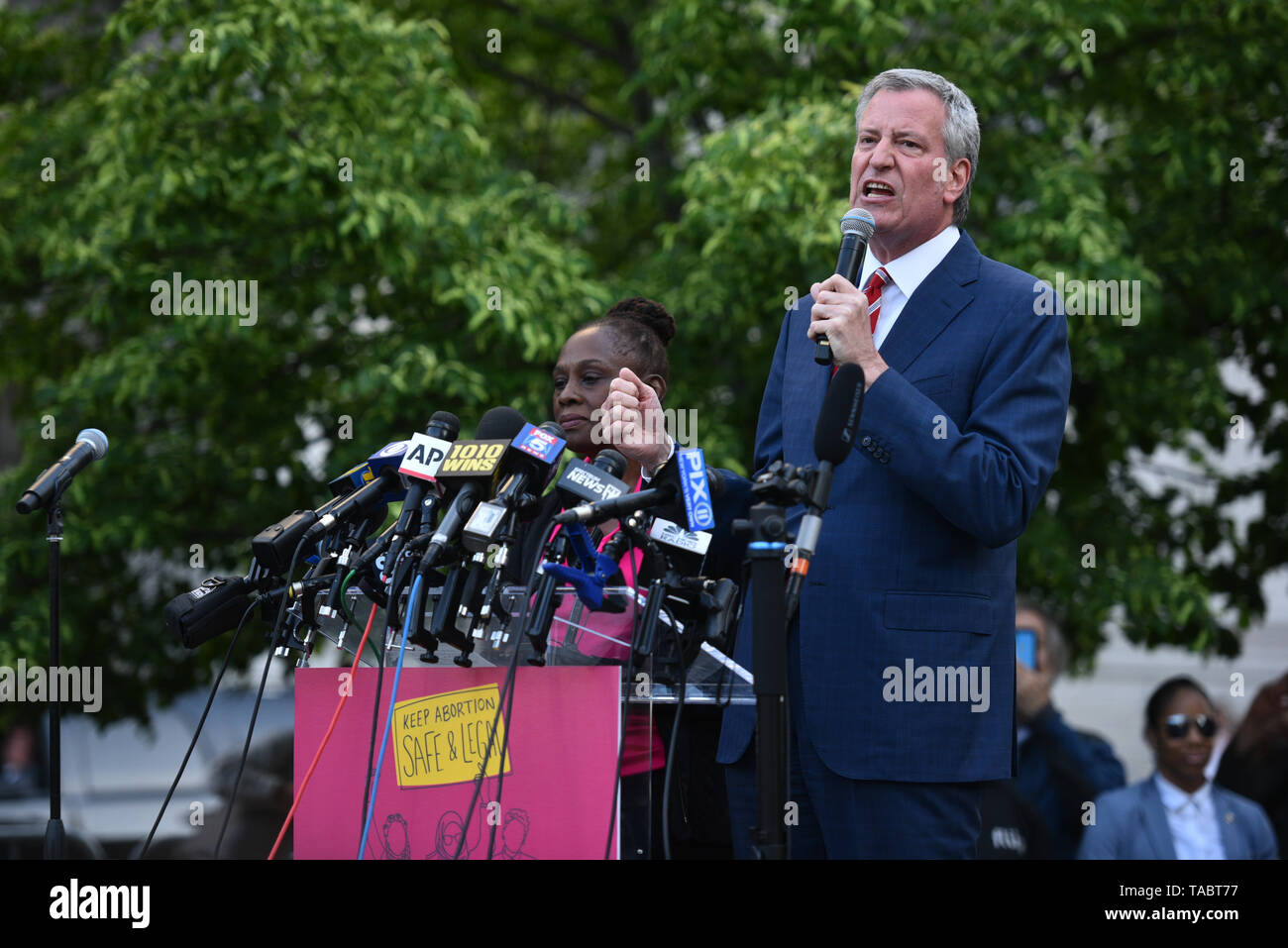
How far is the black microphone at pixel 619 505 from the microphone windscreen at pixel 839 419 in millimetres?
327

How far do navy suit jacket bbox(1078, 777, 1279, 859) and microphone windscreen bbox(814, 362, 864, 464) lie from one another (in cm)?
377

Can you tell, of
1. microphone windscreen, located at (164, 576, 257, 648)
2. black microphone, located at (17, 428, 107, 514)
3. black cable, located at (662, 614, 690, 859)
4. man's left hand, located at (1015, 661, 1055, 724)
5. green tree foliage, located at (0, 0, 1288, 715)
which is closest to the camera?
black cable, located at (662, 614, 690, 859)

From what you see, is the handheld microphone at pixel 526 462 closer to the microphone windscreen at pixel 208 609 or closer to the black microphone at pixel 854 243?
the black microphone at pixel 854 243

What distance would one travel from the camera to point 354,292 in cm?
→ 700

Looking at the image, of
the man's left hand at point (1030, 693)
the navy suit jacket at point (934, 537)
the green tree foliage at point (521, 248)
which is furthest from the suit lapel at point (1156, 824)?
the navy suit jacket at point (934, 537)

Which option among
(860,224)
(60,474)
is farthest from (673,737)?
(60,474)

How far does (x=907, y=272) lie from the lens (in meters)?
2.70

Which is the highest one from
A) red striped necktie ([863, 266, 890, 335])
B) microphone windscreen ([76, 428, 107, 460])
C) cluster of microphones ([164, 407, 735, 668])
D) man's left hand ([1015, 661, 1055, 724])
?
red striped necktie ([863, 266, 890, 335])

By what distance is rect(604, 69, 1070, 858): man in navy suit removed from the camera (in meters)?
2.38

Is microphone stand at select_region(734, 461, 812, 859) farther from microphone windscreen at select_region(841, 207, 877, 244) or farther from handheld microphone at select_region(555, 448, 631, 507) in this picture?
microphone windscreen at select_region(841, 207, 877, 244)

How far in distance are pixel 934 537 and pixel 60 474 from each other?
197 cm

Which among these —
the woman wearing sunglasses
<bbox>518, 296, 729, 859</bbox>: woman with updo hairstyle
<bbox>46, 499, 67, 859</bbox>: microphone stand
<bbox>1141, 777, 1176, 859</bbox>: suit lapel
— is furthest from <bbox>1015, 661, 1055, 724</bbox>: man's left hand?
<bbox>46, 499, 67, 859</bbox>: microphone stand

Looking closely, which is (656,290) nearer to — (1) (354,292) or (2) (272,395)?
(1) (354,292)

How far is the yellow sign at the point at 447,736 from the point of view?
2.50 metres
